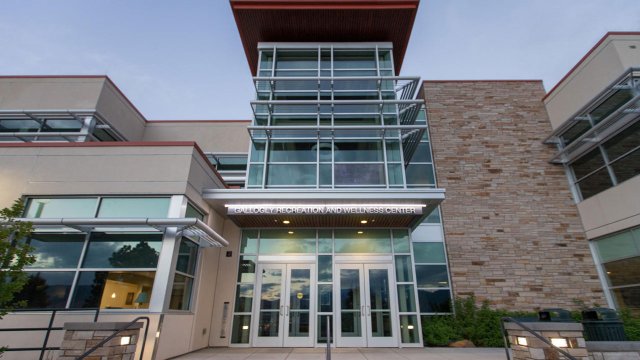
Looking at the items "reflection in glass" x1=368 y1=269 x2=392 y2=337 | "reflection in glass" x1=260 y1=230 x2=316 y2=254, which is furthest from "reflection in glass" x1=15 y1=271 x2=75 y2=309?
"reflection in glass" x1=368 y1=269 x2=392 y2=337

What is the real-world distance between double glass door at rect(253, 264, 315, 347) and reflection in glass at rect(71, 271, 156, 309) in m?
4.08

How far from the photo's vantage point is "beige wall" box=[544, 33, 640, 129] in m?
11.3

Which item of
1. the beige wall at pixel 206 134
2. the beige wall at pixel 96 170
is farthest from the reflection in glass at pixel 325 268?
the beige wall at pixel 206 134

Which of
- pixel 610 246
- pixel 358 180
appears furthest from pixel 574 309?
pixel 358 180

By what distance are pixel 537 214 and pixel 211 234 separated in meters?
12.4

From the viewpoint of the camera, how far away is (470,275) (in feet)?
38.2

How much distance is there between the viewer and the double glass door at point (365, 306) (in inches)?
403

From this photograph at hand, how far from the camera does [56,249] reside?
7891 millimetres

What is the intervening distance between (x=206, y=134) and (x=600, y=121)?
17.7m

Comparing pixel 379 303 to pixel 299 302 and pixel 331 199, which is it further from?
pixel 331 199

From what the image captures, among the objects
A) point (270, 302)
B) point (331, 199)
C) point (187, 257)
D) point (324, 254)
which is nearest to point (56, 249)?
point (187, 257)

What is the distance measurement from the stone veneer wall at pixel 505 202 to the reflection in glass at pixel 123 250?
10038 millimetres

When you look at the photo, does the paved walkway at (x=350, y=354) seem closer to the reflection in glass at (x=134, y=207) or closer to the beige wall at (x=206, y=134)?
the reflection in glass at (x=134, y=207)

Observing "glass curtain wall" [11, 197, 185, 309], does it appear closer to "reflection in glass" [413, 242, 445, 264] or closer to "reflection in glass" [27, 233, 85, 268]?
"reflection in glass" [27, 233, 85, 268]
